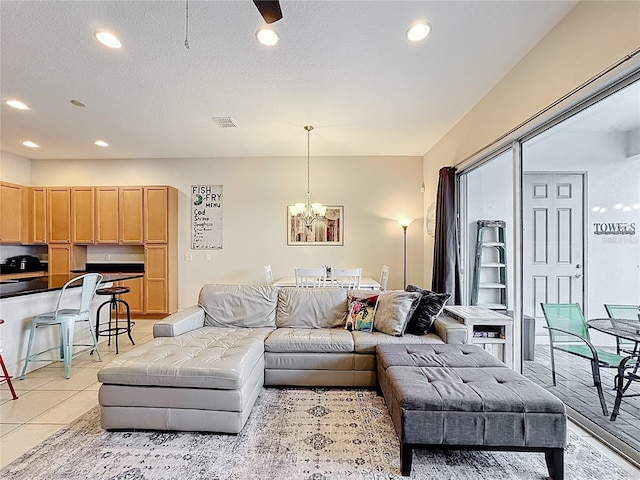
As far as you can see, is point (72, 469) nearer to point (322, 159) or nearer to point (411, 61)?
point (411, 61)

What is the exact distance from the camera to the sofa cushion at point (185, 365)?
2.13m

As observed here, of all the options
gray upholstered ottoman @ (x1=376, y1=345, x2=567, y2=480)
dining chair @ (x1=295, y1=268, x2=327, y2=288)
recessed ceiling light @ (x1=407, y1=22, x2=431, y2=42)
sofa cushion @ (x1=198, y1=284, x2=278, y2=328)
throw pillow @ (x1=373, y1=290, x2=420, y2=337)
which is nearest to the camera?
gray upholstered ottoman @ (x1=376, y1=345, x2=567, y2=480)

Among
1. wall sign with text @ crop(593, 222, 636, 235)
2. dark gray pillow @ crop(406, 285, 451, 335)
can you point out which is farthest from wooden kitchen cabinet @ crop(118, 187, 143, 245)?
wall sign with text @ crop(593, 222, 636, 235)

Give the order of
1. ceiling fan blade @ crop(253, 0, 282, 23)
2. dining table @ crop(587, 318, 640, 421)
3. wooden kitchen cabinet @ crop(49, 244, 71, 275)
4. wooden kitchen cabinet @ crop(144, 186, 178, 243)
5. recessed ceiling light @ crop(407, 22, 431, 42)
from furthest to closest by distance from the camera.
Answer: wooden kitchen cabinet @ crop(49, 244, 71, 275) → wooden kitchen cabinet @ crop(144, 186, 178, 243) → recessed ceiling light @ crop(407, 22, 431, 42) → dining table @ crop(587, 318, 640, 421) → ceiling fan blade @ crop(253, 0, 282, 23)

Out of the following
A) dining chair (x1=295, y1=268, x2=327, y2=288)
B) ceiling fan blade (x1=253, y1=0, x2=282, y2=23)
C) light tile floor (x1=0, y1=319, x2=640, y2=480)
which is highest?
ceiling fan blade (x1=253, y1=0, x2=282, y2=23)

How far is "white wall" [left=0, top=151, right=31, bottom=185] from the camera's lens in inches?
211

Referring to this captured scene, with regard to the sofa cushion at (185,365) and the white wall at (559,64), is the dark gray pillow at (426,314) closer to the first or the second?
the sofa cushion at (185,365)

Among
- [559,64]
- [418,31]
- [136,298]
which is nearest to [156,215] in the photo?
[136,298]

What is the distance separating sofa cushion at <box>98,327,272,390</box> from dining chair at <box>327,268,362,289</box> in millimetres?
1817

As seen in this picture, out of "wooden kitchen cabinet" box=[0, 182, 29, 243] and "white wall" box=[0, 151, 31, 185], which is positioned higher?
"white wall" box=[0, 151, 31, 185]

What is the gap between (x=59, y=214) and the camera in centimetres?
559

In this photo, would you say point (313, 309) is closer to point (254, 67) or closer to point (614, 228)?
point (254, 67)

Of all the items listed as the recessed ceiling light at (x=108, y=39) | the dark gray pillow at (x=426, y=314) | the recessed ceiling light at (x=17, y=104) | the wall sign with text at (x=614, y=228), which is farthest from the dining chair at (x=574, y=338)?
the recessed ceiling light at (x=17, y=104)

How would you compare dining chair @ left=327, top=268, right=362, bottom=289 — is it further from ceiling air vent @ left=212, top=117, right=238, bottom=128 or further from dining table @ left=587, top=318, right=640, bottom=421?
dining table @ left=587, top=318, right=640, bottom=421
